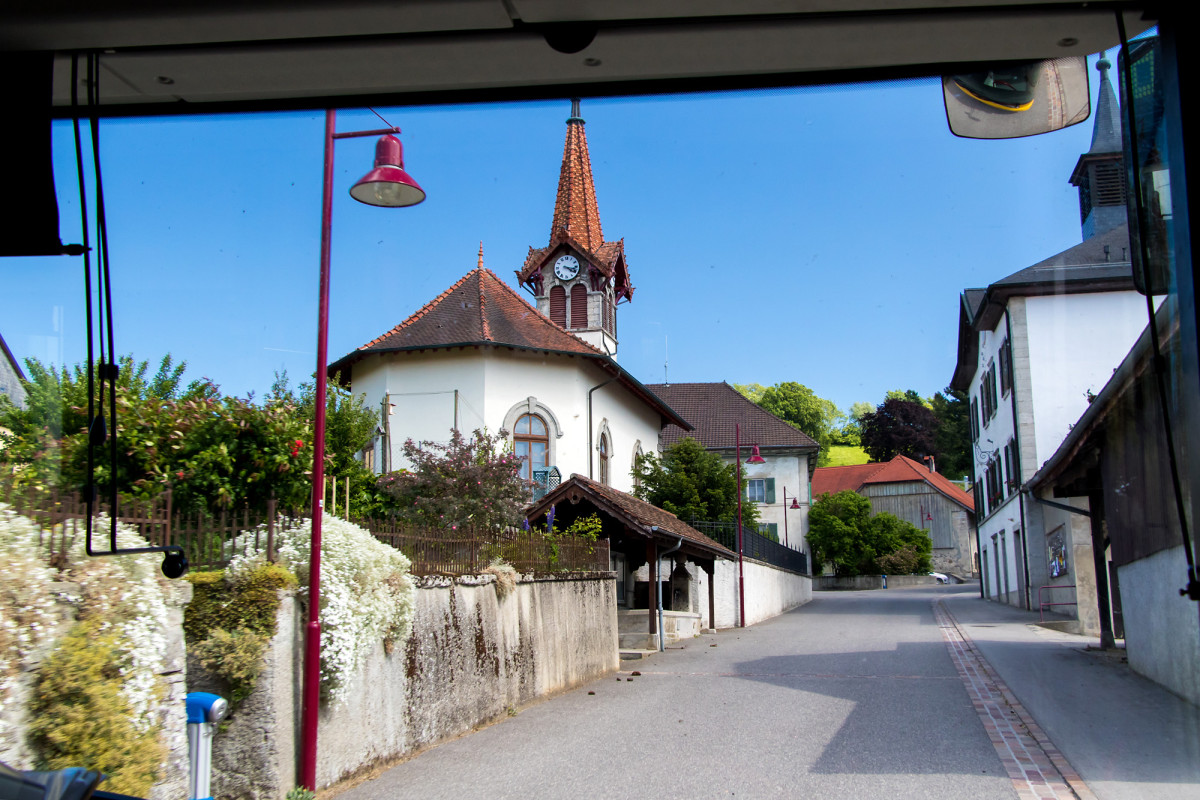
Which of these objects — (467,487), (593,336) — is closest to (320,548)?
(467,487)

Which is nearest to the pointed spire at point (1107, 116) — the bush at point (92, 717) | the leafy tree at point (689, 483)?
the bush at point (92, 717)

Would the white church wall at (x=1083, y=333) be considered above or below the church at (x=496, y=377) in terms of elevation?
below

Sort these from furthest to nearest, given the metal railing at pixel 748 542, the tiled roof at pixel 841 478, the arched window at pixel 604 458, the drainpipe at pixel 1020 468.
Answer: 1. the tiled roof at pixel 841 478
2. the arched window at pixel 604 458
3. the metal railing at pixel 748 542
4. the drainpipe at pixel 1020 468

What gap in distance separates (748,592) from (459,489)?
14859mm

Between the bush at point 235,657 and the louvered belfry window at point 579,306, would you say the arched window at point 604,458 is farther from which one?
the bush at point 235,657

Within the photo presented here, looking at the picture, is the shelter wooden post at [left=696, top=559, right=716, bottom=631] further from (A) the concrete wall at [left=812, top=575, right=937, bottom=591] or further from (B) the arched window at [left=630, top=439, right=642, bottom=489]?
(A) the concrete wall at [left=812, top=575, right=937, bottom=591]

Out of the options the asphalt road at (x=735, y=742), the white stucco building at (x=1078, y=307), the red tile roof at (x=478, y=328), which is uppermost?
the red tile roof at (x=478, y=328)

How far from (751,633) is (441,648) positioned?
651 inches

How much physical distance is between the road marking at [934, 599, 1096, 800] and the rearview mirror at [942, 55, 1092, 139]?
5.67 m

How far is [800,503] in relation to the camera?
178ft

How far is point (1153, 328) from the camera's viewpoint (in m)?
2.19

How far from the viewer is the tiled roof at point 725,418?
52.4 m

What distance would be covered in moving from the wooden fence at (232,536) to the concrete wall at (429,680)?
275 mm

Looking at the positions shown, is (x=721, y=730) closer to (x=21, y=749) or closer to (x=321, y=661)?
(x=321, y=661)
